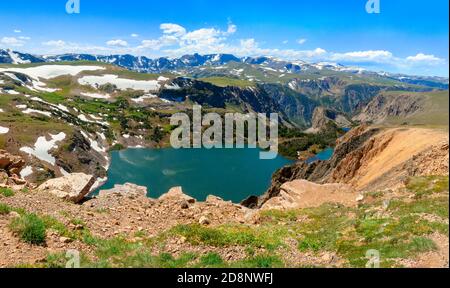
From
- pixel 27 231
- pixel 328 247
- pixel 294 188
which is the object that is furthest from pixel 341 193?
pixel 27 231

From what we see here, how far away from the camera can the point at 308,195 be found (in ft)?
151

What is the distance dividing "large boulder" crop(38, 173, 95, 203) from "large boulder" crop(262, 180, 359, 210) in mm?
18128

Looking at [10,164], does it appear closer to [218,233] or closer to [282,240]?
[218,233]

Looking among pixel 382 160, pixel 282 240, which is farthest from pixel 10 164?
pixel 382 160

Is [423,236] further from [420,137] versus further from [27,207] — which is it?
[420,137]

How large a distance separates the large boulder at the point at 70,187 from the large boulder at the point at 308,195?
1813 centimetres

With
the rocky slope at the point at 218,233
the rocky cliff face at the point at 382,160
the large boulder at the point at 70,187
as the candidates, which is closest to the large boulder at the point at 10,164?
the large boulder at the point at 70,187

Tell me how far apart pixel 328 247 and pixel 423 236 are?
521 centimetres

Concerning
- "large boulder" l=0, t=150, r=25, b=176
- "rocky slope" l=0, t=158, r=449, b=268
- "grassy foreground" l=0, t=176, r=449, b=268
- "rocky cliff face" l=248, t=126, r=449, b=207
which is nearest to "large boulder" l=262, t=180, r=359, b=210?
"rocky cliff face" l=248, t=126, r=449, b=207

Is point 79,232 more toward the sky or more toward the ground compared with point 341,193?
more toward the sky

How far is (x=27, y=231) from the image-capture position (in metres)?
19.8

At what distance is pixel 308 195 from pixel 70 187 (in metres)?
25.7

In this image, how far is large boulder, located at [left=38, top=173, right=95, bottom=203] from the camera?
32944 mm
